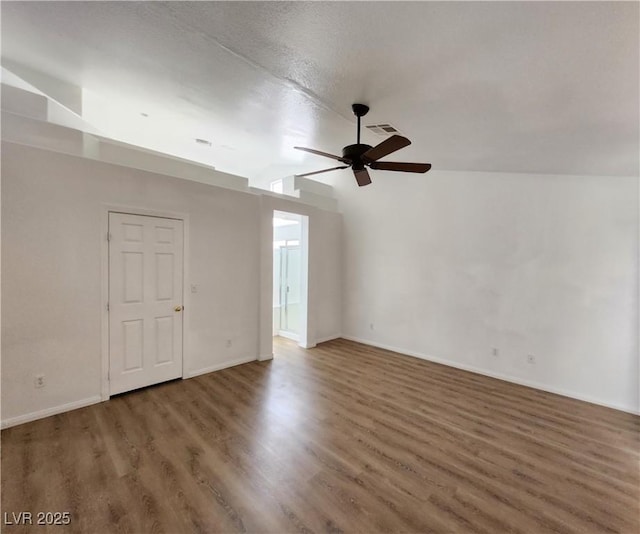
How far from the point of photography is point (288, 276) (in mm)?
6234

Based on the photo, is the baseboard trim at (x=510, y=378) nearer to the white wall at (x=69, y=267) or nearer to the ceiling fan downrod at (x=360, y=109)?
the white wall at (x=69, y=267)

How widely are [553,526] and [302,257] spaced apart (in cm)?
444

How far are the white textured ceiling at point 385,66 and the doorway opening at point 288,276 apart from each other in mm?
2697

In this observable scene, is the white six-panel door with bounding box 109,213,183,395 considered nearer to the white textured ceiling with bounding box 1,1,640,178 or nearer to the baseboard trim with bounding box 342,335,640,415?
the white textured ceiling with bounding box 1,1,640,178

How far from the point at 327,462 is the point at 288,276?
4211 mm

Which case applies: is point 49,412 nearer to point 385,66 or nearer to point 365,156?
point 365,156

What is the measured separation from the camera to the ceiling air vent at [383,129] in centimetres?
285

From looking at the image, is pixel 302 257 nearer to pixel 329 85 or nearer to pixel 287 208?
pixel 287 208

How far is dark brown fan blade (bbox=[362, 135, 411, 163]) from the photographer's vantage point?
212 cm

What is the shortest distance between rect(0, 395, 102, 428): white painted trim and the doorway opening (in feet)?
10.4

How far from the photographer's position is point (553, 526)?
1812 mm

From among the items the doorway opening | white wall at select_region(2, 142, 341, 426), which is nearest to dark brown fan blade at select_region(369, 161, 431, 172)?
white wall at select_region(2, 142, 341, 426)

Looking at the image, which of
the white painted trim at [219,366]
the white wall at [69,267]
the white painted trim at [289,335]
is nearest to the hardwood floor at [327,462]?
the white painted trim at [219,366]

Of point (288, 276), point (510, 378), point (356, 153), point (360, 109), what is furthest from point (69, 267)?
point (510, 378)
